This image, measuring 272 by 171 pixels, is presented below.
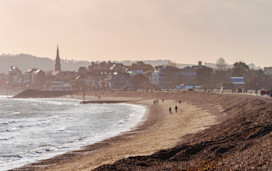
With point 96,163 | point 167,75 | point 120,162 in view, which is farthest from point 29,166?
point 167,75

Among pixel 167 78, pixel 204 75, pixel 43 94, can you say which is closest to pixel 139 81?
pixel 167 78

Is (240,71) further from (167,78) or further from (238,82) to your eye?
(167,78)

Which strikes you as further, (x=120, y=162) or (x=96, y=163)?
(x=96, y=163)

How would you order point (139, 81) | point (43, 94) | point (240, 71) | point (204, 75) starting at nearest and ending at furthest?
point (240, 71)
point (204, 75)
point (139, 81)
point (43, 94)

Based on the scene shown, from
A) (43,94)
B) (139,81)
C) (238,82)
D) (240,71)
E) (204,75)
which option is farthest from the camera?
(43,94)

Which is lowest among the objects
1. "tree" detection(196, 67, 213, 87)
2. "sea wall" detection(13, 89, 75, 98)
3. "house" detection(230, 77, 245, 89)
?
"sea wall" detection(13, 89, 75, 98)

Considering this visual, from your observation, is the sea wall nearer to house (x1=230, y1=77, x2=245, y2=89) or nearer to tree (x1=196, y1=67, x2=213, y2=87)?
tree (x1=196, y1=67, x2=213, y2=87)

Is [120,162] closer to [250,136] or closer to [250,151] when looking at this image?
[250,151]

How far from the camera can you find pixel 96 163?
24.4 m

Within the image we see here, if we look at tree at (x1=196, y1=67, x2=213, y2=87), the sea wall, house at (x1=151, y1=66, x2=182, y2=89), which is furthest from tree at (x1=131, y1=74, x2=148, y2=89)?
tree at (x1=196, y1=67, x2=213, y2=87)

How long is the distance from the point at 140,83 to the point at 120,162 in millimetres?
158483

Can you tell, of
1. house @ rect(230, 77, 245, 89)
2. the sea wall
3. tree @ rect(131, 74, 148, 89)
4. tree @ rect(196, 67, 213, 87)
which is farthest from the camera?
the sea wall

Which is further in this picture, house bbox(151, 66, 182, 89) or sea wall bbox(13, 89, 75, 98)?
sea wall bbox(13, 89, 75, 98)

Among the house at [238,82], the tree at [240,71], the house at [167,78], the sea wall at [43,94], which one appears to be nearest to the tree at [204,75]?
the tree at [240,71]
